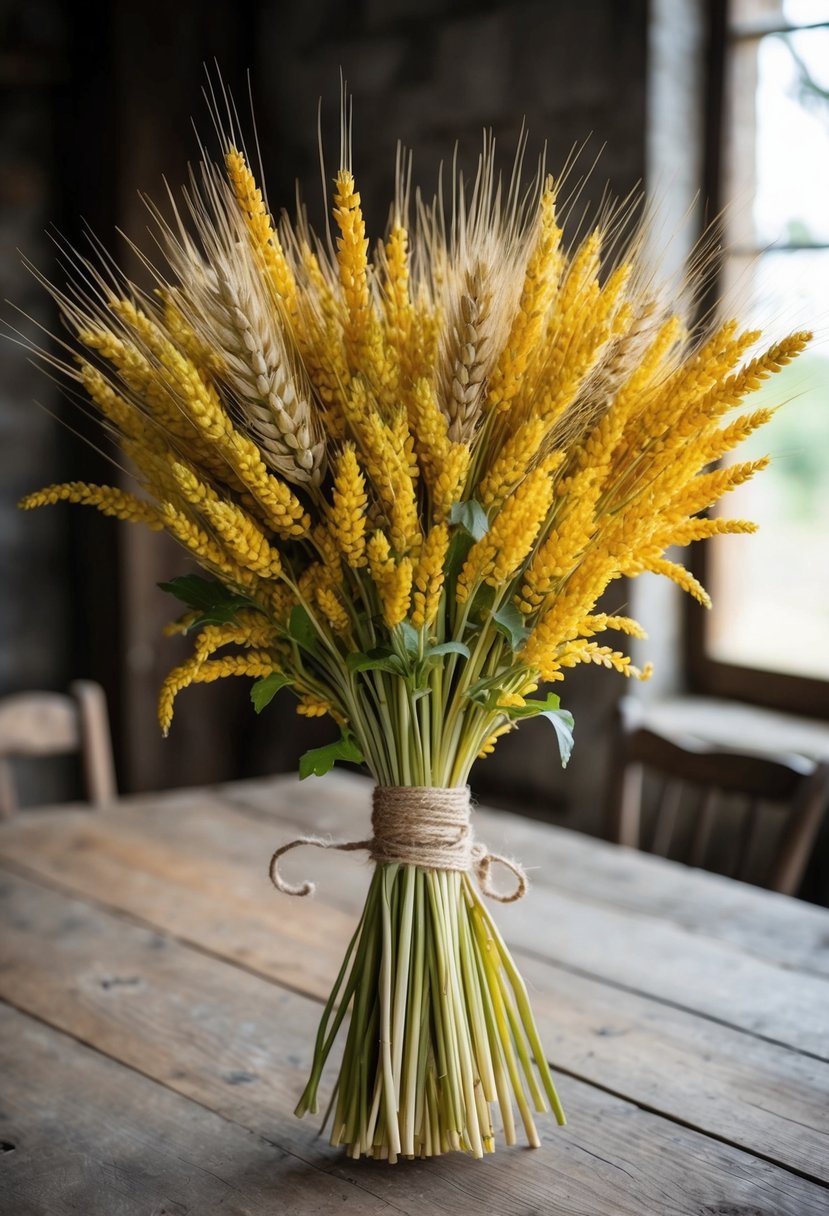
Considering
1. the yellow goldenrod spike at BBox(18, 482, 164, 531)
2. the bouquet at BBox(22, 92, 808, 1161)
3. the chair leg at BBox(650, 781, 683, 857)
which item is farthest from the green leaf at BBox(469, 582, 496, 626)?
the chair leg at BBox(650, 781, 683, 857)

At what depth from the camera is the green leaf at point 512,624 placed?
895mm

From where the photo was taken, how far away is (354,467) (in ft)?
2.69

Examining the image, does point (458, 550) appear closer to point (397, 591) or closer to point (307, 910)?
point (397, 591)

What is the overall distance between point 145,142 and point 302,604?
261 centimetres

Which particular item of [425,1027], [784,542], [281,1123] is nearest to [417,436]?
[425,1027]

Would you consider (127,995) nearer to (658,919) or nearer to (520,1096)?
(520,1096)

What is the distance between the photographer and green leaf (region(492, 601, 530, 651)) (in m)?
0.90

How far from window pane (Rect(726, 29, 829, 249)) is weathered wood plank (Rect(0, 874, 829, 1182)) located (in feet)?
5.88

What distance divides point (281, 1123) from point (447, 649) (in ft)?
1.58

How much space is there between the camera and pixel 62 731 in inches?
84.8

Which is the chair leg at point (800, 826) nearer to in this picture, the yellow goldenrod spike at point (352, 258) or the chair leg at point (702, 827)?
the chair leg at point (702, 827)

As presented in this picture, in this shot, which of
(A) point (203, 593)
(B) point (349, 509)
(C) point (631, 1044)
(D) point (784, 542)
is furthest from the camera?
(D) point (784, 542)

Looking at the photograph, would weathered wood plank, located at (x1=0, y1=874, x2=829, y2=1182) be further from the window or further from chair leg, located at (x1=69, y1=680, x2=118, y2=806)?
the window

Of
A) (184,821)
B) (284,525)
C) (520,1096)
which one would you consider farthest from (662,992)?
(184,821)
